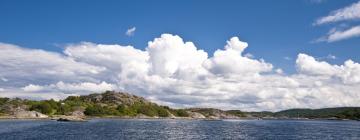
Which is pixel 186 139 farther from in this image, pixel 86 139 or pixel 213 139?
pixel 86 139

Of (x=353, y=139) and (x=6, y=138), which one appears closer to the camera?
(x=6, y=138)

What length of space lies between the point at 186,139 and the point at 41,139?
3909 cm

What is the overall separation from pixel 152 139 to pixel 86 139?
17894mm

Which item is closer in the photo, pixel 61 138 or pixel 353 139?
pixel 61 138

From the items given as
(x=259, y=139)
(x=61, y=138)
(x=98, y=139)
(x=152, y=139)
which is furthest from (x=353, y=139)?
(x=61, y=138)

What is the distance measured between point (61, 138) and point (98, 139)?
1001cm

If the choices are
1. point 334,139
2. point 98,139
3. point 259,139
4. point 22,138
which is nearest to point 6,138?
point 22,138

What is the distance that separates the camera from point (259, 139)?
124 meters

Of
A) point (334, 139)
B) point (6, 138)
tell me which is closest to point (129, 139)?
point (6, 138)

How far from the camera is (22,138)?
109m

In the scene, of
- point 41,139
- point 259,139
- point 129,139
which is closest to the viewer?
point 41,139

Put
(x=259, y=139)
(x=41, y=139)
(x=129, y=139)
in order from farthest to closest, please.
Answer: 1. (x=259, y=139)
2. (x=129, y=139)
3. (x=41, y=139)

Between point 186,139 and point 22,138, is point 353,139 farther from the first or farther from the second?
point 22,138

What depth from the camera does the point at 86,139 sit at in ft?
362
